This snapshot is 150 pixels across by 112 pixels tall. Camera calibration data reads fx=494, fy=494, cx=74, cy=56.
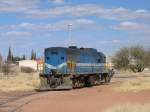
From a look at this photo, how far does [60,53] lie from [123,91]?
7803mm

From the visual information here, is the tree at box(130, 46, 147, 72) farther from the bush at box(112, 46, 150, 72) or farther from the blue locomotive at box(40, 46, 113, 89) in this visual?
the blue locomotive at box(40, 46, 113, 89)

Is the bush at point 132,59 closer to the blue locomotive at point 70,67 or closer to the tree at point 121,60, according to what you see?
the tree at point 121,60

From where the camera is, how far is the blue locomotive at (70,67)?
41594 mm

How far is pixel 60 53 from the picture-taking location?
43031 millimetres

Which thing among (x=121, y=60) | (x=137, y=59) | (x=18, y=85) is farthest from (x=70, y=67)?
(x=137, y=59)

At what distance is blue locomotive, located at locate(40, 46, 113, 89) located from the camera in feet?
136

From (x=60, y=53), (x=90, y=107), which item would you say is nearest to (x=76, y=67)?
(x=60, y=53)

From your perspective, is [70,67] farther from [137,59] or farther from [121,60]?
[137,59]

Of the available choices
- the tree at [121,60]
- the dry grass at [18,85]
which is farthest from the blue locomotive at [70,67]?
the tree at [121,60]

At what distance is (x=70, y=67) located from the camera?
42562 millimetres

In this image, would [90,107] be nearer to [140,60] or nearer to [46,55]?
[46,55]

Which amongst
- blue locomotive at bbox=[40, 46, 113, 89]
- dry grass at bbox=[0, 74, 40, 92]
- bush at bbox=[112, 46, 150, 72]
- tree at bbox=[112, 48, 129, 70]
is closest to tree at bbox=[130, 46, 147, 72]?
bush at bbox=[112, 46, 150, 72]

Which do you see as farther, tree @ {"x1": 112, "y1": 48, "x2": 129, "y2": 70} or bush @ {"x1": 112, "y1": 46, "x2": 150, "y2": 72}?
tree @ {"x1": 112, "y1": 48, "x2": 129, "y2": 70}

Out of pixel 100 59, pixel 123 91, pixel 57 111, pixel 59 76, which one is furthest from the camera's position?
pixel 100 59
